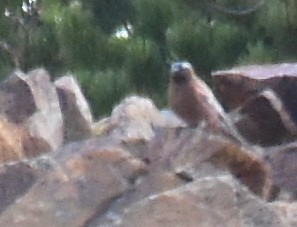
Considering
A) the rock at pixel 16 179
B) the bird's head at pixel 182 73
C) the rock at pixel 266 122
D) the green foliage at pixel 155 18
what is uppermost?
the green foliage at pixel 155 18

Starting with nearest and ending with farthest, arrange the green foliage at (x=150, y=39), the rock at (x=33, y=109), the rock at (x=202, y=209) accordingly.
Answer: the rock at (x=202, y=209) < the rock at (x=33, y=109) < the green foliage at (x=150, y=39)

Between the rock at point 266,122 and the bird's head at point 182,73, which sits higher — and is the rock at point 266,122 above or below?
below

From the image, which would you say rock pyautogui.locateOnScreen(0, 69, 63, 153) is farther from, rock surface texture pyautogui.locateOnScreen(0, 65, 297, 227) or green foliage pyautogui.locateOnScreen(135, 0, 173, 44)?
green foliage pyautogui.locateOnScreen(135, 0, 173, 44)

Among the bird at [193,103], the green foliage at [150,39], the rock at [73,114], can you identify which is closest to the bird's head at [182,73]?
the bird at [193,103]

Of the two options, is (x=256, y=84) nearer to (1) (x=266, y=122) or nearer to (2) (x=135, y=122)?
(1) (x=266, y=122)

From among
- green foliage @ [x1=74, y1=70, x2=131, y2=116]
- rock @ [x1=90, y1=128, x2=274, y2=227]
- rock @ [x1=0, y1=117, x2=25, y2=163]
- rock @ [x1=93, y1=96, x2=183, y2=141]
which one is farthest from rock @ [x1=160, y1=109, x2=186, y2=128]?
green foliage @ [x1=74, y1=70, x2=131, y2=116]

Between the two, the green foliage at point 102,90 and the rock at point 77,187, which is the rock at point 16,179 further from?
the green foliage at point 102,90

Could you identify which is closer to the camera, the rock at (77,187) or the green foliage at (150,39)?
the rock at (77,187)
